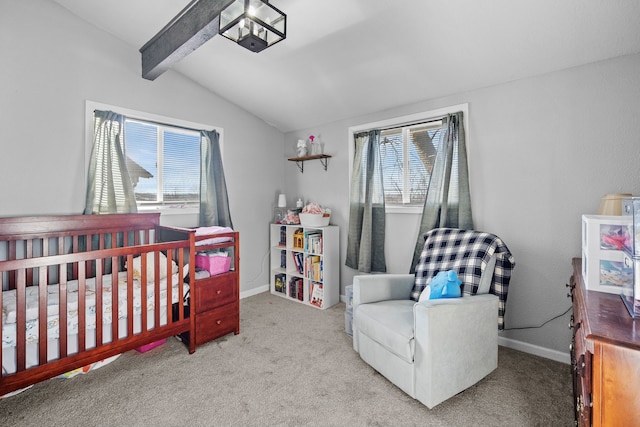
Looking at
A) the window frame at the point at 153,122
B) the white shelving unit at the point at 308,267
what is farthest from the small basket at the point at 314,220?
the window frame at the point at 153,122

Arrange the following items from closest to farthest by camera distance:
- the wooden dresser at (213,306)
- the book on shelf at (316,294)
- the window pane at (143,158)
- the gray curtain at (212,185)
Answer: the wooden dresser at (213,306), the window pane at (143,158), the gray curtain at (212,185), the book on shelf at (316,294)

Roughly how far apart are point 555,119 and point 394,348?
1.99 meters

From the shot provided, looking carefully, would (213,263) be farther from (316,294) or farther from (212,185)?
(316,294)

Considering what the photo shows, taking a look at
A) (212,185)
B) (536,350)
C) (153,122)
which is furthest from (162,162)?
(536,350)

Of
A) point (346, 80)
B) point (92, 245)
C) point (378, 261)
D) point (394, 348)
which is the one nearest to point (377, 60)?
point (346, 80)

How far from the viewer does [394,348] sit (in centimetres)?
182

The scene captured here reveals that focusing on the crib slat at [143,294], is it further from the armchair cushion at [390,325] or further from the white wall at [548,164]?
the white wall at [548,164]

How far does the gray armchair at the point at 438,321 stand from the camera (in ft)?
5.51

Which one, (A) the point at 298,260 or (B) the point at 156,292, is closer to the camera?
(B) the point at 156,292

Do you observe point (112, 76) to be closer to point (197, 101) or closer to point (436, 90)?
point (197, 101)

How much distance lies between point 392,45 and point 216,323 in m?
2.61

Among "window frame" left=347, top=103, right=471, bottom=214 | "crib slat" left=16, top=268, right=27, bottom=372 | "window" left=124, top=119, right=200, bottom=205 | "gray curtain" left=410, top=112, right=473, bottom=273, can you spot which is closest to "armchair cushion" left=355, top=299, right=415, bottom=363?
"gray curtain" left=410, top=112, right=473, bottom=273

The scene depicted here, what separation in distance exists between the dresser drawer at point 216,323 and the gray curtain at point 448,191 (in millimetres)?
1660

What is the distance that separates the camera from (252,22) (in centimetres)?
174
